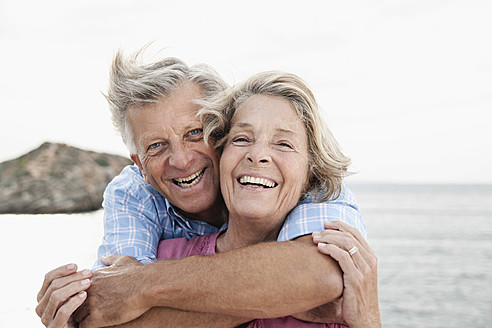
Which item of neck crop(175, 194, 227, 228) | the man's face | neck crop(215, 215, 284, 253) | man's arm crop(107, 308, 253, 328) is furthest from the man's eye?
man's arm crop(107, 308, 253, 328)

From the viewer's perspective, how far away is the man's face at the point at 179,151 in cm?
265

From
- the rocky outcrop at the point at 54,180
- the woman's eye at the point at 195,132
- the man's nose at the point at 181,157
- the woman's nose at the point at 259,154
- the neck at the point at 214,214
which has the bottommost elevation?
the neck at the point at 214,214

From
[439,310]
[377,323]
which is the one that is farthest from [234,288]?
[439,310]

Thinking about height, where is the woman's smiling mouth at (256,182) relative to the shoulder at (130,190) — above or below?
below

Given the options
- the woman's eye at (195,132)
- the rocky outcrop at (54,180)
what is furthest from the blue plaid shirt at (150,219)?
the rocky outcrop at (54,180)

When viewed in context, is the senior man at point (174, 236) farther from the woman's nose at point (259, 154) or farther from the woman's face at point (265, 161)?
the woman's nose at point (259, 154)

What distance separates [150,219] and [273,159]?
39.7 inches

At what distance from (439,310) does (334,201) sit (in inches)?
305

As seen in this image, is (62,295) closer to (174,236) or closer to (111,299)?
(111,299)

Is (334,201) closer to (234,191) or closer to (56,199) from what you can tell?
(234,191)

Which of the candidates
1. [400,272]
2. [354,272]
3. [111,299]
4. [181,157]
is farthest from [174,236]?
[400,272]

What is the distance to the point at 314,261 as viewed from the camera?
6.37 ft

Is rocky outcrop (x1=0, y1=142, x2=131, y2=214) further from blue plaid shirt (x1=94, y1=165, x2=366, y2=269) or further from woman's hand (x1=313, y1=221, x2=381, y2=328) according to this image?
woman's hand (x1=313, y1=221, x2=381, y2=328)

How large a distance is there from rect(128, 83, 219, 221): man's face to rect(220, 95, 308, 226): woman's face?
35cm
